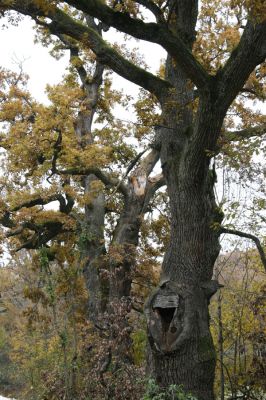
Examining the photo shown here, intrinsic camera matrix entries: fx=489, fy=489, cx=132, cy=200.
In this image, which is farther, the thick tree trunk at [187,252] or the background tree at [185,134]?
the thick tree trunk at [187,252]

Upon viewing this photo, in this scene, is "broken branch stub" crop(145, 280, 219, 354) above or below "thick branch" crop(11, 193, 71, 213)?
below

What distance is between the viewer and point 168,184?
6707 millimetres

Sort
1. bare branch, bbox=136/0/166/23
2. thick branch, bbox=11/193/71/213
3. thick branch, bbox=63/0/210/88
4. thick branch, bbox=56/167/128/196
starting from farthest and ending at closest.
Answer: thick branch, bbox=11/193/71/213 → thick branch, bbox=56/167/128/196 → bare branch, bbox=136/0/166/23 → thick branch, bbox=63/0/210/88

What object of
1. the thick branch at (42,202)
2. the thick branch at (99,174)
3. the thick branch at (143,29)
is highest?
the thick branch at (99,174)

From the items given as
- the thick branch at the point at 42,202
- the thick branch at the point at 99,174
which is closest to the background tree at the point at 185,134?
the thick branch at the point at 99,174

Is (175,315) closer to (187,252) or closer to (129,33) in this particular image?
(187,252)

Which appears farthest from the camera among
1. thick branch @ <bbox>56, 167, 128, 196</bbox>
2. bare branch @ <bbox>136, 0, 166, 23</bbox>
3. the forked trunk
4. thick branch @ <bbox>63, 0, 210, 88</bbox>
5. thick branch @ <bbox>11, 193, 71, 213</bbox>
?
thick branch @ <bbox>11, 193, 71, 213</bbox>

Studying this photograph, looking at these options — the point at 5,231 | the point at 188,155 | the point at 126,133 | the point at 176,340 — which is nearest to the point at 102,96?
the point at 126,133

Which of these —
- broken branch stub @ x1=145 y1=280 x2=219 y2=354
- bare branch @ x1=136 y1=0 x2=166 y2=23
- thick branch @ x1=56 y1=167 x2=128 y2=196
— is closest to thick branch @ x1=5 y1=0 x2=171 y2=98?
bare branch @ x1=136 y1=0 x2=166 y2=23

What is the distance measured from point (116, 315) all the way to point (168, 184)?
1884 mm

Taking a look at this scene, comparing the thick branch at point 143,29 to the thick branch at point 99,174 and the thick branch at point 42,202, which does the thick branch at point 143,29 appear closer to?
the thick branch at point 99,174

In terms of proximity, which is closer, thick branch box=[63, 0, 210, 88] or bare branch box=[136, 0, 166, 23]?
thick branch box=[63, 0, 210, 88]

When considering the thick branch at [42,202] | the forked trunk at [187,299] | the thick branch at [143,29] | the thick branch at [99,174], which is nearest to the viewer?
the thick branch at [143,29]

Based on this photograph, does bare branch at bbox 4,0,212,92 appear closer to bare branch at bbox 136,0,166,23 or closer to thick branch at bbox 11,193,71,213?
bare branch at bbox 136,0,166,23
